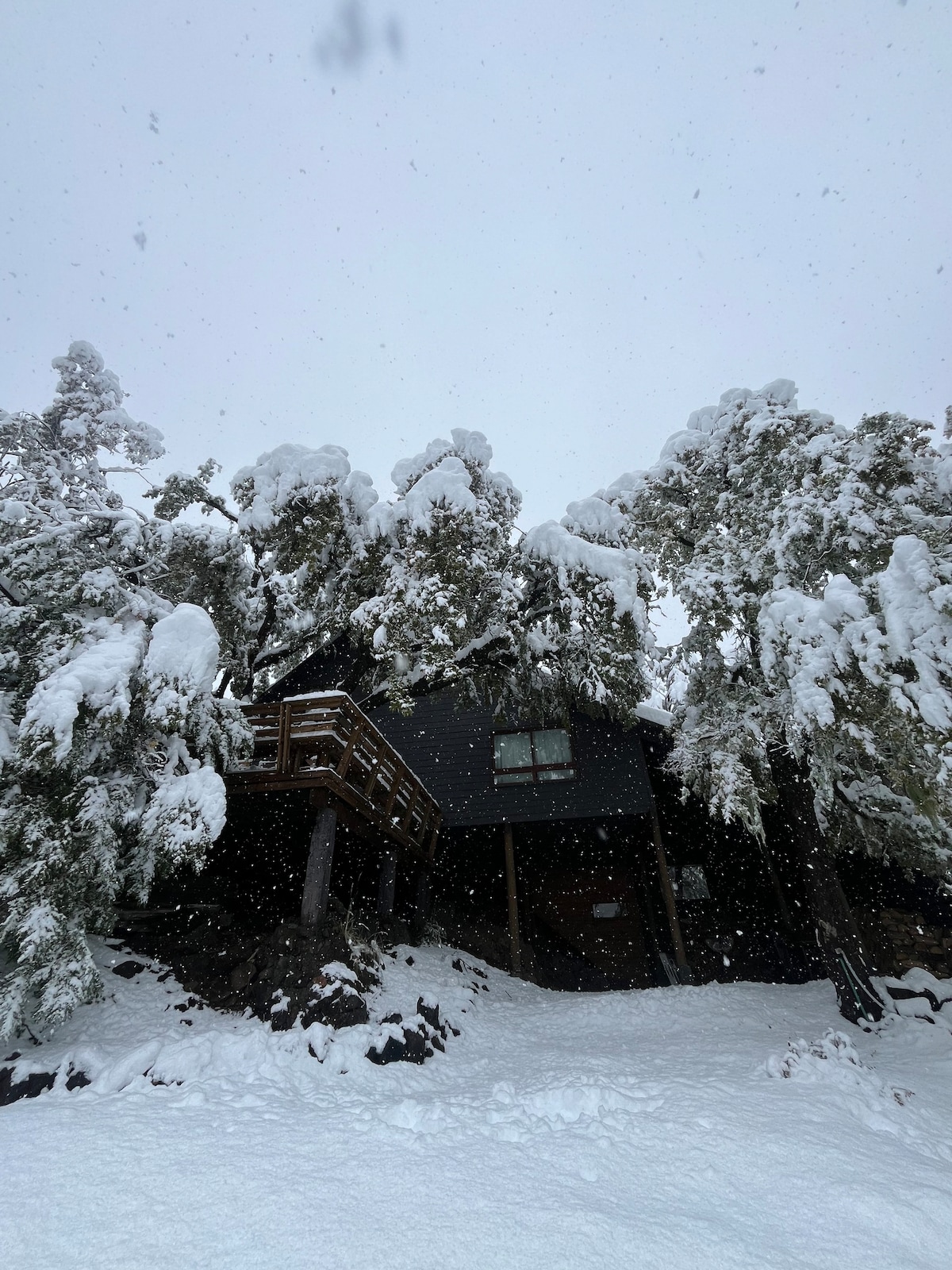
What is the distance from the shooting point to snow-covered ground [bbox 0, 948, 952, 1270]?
2865 millimetres

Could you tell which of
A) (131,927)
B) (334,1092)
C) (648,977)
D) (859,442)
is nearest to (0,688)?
(131,927)

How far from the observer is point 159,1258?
108 inches

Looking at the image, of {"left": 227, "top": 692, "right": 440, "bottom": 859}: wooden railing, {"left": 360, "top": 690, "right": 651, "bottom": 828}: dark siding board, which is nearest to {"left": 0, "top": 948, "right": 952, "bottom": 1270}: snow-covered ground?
{"left": 227, "top": 692, "right": 440, "bottom": 859}: wooden railing

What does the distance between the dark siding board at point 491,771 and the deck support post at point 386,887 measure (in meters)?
3.00

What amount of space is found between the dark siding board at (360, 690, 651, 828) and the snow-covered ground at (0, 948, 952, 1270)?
6.33m

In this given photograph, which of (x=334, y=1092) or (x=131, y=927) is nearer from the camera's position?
(x=334, y=1092)

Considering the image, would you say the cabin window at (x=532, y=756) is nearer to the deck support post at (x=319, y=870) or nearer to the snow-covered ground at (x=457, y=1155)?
the deck support post at (x=319, y=870)

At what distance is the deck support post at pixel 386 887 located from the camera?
10.0 m

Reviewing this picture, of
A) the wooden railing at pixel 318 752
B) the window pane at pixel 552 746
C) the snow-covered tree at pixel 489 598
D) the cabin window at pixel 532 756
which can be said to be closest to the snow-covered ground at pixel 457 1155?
the wooden railing at pixel 318 752

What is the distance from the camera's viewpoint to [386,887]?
1027 centimetres

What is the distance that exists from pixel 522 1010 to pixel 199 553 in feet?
27.7

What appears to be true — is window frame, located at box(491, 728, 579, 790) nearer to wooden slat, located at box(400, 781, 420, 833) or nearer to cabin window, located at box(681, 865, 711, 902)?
wooden slat, located at box(400, 781, 420, 833)

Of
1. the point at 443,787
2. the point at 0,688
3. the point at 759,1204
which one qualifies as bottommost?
the point at 759,1204

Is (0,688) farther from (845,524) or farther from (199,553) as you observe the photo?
(845,524)
